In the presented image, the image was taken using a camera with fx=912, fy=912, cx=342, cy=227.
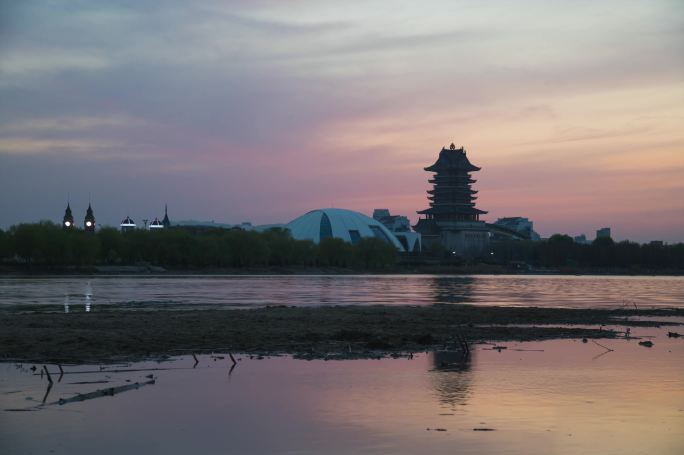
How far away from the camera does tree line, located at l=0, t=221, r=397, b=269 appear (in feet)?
345

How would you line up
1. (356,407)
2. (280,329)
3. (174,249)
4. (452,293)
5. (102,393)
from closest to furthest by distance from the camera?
(356,407) → (102,393) → (280,329) → (452,293) → (174,249)

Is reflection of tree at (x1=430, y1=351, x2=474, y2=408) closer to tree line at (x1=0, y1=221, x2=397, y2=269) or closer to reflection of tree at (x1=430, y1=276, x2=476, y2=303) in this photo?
reflection of tree at (x1=430, y1=276, x2=476, y2=303)

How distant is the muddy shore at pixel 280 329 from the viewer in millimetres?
24781

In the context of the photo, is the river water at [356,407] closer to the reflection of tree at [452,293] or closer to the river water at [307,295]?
the river water at [307,295]

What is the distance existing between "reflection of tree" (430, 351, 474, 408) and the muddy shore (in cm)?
182

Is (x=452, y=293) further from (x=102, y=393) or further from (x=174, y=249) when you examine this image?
(x=174, y=249)

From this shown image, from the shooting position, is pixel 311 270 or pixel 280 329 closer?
pixel 280 329

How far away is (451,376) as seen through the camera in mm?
21031

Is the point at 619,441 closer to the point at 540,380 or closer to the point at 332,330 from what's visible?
the point at 540,380

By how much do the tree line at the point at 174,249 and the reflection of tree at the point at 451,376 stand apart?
86616 millimetres

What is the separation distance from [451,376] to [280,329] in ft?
33.3

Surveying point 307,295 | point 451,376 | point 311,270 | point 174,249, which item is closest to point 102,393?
point 451,376

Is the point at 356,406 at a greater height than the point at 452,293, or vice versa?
the point at 452,293

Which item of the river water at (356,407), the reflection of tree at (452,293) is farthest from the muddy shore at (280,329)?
the reflection of tree at (452,293)
